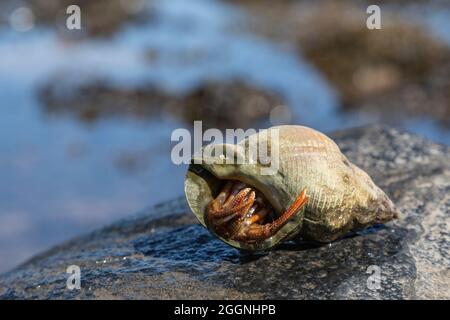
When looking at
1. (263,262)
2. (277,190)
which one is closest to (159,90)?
(263,262)

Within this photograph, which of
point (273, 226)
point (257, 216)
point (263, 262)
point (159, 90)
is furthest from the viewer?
point (159, 90)

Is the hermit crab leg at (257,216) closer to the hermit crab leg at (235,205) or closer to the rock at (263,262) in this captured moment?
the hermit crab leg at (235,205)

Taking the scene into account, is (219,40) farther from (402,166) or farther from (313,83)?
(402,166)

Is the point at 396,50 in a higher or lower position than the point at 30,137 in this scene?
higher

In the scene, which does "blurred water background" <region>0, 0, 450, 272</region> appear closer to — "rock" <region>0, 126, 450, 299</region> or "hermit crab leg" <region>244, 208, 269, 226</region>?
"rock" <region>0, 126, 450, 299</region>

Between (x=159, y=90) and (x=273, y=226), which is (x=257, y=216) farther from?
(x=159, y=90)

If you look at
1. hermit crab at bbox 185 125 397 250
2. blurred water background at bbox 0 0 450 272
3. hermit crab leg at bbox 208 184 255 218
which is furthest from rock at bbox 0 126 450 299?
blurred water background at bbox 0 0 450 272
